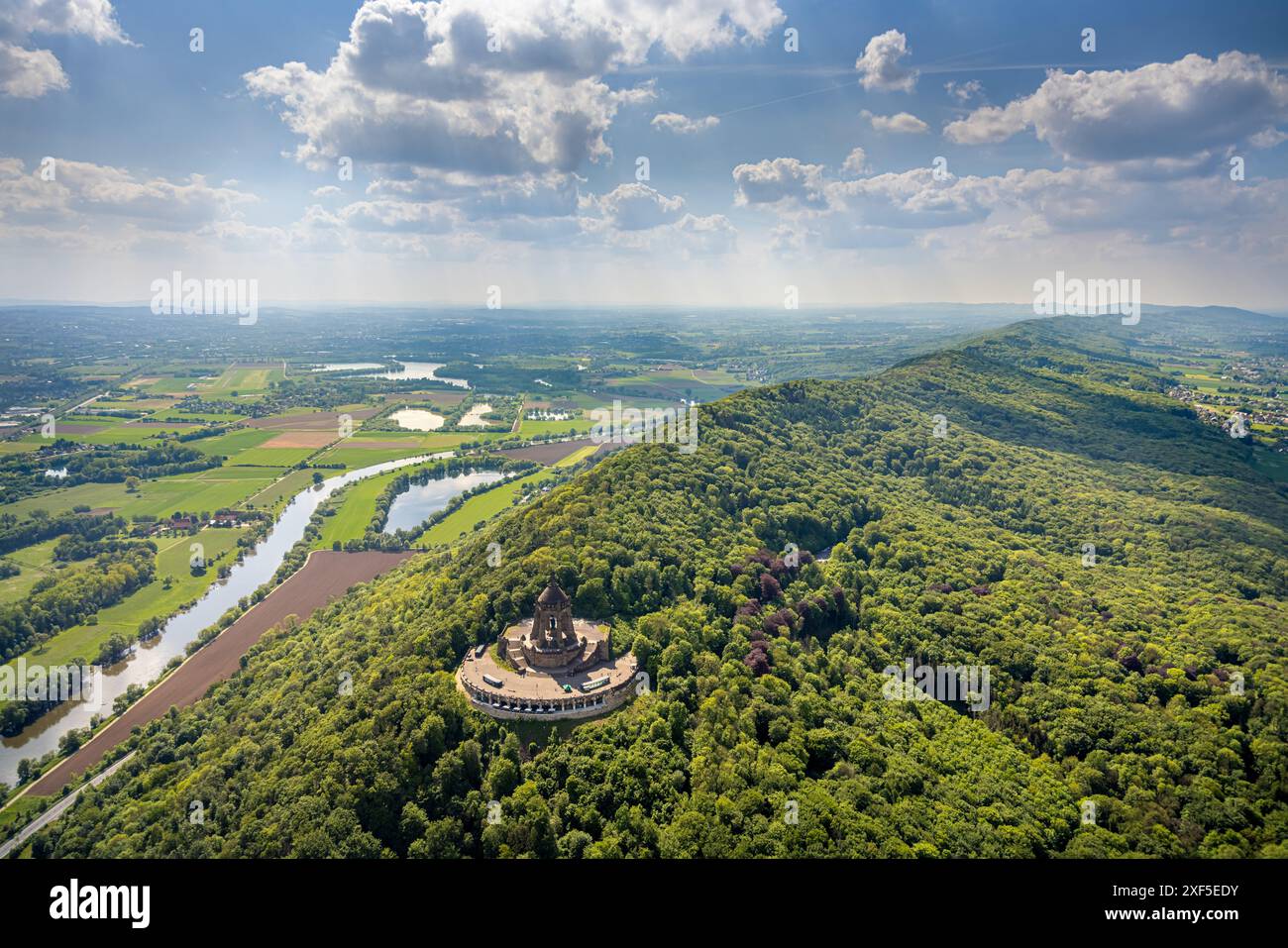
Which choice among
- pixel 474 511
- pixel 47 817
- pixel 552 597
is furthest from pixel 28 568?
pixel 552 597

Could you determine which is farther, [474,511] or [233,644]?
[474,511]

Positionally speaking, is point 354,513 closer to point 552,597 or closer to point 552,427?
point 552,427

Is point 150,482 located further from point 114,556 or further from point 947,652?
point 947,652

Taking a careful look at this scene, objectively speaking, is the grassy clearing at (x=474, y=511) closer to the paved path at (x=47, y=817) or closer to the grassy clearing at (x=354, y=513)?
the grassy clearing at (x=354, y=513)

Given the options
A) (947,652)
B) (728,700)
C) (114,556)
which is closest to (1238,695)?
(947,652)

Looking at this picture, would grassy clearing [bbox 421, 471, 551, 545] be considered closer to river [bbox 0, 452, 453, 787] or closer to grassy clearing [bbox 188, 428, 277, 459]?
river [bbox 0, 452, 453, 787]

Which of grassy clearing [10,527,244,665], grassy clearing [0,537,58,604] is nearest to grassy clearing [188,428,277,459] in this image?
grassy clearing [0,537,58,604]

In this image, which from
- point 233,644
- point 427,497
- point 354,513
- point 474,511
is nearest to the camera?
point 233,644
